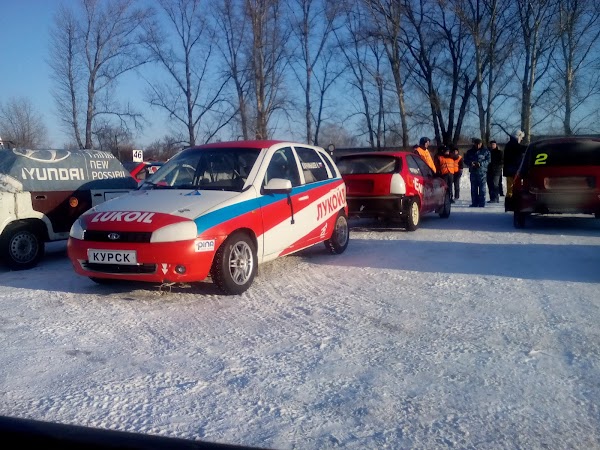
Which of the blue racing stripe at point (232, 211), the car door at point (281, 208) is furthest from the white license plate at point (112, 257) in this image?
the car door at point (281, 208)

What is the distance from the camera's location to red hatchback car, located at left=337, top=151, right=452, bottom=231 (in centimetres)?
972

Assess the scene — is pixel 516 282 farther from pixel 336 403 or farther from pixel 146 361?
pixel 146 361

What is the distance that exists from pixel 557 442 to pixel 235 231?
3609mm

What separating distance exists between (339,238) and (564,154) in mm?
4652

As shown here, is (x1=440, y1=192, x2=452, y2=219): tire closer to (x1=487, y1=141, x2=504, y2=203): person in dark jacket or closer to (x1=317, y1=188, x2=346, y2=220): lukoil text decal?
(x1=487, y1=141, x2=504, y2=203): person in dark jacket

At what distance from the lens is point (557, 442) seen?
2680 millimetres

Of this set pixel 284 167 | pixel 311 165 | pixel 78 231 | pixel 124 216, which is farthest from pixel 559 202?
pixel 78 231

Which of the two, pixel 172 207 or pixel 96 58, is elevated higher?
pixel 96 58

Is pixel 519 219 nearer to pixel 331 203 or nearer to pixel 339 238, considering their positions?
pixel 339 238

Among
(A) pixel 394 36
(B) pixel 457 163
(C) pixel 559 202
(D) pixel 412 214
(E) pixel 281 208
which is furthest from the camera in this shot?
(A) pixel 394 36

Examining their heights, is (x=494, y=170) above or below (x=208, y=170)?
below

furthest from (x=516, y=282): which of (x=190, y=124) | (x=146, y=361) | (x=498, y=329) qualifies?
(x=190, y=124)

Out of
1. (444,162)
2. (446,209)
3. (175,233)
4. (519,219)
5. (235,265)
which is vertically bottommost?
(519,219)

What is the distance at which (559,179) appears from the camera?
9453 mm
